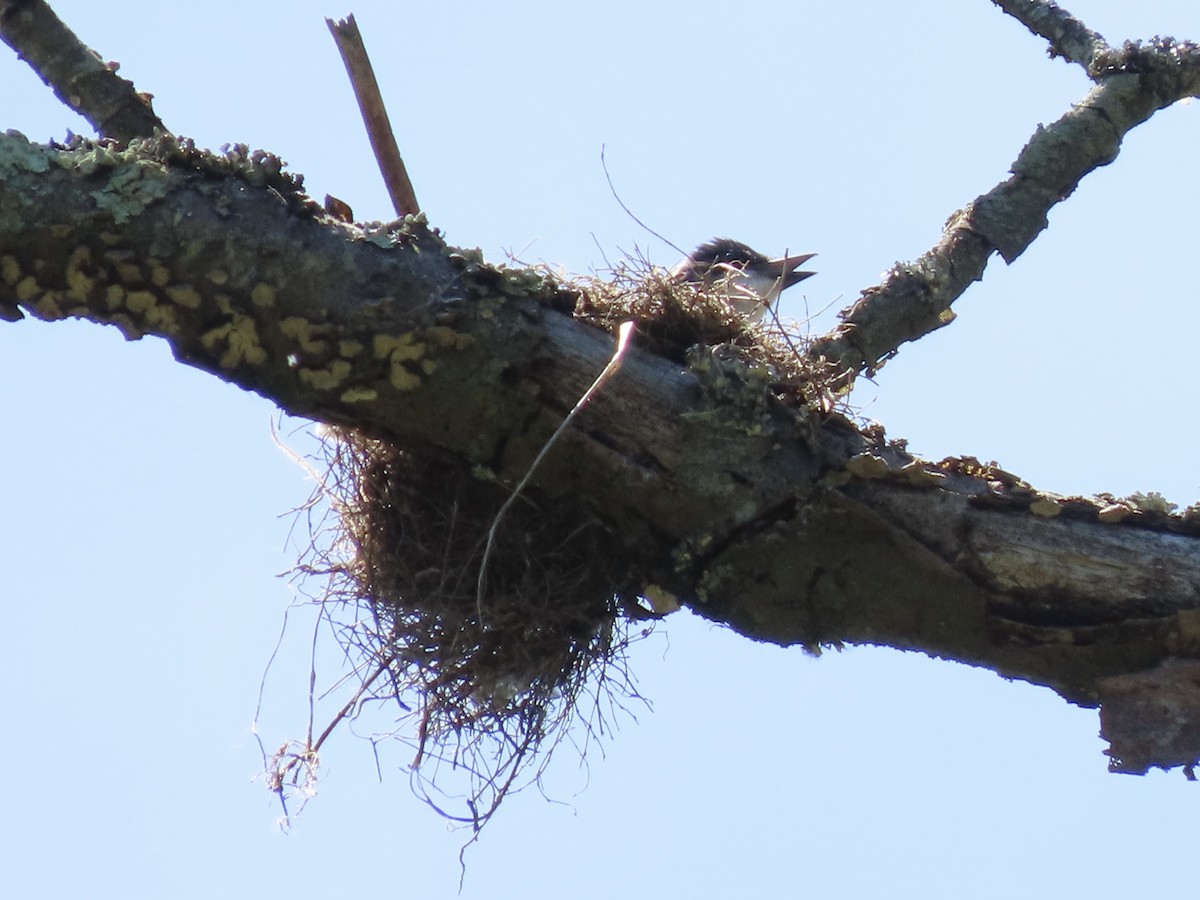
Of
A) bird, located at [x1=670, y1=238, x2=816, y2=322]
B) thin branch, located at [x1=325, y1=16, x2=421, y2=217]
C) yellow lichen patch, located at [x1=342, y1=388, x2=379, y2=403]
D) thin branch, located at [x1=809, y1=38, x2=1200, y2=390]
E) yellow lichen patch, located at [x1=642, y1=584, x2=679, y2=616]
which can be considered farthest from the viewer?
bird, located at [x1=670, y1=238, x2=816, y2=322]

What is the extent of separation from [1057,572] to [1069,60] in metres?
2.10

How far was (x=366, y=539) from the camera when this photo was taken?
2330 mm

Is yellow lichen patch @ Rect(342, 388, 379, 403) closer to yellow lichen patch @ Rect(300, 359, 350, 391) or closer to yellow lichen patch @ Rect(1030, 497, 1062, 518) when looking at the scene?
yellow lichen patch @ Rect(300, 359, 350, 391)

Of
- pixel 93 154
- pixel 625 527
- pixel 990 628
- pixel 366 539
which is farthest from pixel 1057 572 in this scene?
pixel 93 154

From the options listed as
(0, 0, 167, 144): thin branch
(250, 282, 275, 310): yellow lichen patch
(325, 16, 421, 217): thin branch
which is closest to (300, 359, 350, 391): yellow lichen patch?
(250, 282, 275, 310): yellow lichen patch

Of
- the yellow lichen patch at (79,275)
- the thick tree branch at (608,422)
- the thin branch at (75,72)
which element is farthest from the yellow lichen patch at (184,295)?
the thin branch at (75,72)

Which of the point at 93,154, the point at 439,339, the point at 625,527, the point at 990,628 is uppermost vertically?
the point at 93,154

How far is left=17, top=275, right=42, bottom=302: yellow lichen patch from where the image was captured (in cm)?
174

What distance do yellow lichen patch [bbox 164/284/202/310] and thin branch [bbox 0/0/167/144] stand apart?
90cm

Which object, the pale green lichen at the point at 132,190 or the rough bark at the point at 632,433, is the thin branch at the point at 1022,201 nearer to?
the rough bark at the point at 632,433

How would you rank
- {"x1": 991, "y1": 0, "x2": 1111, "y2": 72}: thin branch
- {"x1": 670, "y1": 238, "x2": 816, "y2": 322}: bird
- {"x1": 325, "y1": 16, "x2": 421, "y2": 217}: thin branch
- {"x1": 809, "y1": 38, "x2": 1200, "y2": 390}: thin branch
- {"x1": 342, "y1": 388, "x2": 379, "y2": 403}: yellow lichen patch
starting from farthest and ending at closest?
1. {"x1": 670, "y1": 238, "x2": 816, "y2": 322}: bird
2. {"x1": 991, "y1": 0, "x2": 1111, "y2": 72}: thin branch
3. {"x1": 809, "y1": 38, "x2": 1200, "y2": 390}: thin branch
4. {"x1": 325, "y1": 16, "x2": 421, "y2": 217}: thin branch
5. {"x1": 342, "y1": 388, "x2": 379, "y2": 403}: yellow lichen patch

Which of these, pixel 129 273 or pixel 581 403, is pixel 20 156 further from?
pixel 581 403

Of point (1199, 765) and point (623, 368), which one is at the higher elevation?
point (623, 368)

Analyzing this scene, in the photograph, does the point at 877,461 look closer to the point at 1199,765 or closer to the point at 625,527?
the point at 625,527
